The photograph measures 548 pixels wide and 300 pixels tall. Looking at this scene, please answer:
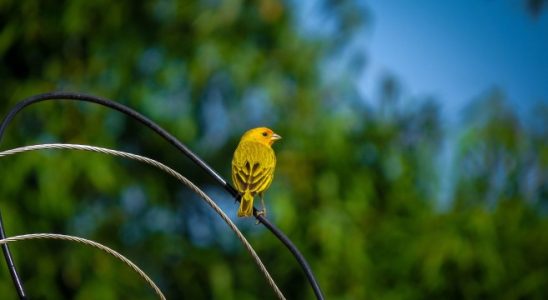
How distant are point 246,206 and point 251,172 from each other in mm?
203

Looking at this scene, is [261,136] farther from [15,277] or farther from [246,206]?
[15,277]

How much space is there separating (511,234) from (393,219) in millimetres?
987

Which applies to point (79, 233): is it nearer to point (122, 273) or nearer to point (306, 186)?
point (122, 273)

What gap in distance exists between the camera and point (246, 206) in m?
3.26

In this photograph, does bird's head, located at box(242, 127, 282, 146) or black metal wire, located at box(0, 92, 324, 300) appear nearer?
black metal wire, located at box(0, 92, 324, 300)

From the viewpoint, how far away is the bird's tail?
3229 mm

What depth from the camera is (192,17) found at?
8.73 metres

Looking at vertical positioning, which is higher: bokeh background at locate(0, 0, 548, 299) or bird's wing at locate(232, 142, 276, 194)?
bokeh background at locate(0, 0, 548, 299)

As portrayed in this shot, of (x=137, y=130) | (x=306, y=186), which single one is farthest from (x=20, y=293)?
(x=137, y=130)

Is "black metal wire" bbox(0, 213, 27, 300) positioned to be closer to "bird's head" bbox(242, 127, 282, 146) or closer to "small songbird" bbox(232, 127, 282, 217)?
"small songbird" bbox(232, 127, 282, 217)

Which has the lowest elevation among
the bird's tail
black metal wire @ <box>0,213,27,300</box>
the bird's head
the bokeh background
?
black metal wire @ <box>0,213,27,300</box>

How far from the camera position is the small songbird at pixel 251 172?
10.8ft

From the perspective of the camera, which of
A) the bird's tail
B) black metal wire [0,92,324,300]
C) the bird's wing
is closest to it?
black metal wire [0,92,324,300]

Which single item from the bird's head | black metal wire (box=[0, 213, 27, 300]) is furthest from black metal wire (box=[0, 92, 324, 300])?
the bird's head
